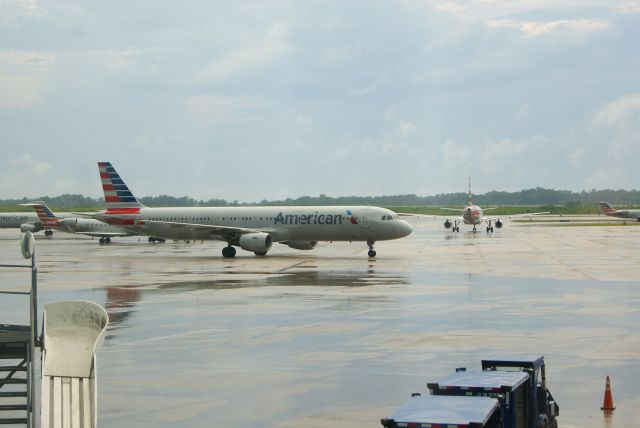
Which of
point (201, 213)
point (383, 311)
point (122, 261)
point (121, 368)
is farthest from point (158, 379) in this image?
point (201, 213)

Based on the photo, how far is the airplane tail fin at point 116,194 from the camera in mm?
64562

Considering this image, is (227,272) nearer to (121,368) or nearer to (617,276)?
(617,276)

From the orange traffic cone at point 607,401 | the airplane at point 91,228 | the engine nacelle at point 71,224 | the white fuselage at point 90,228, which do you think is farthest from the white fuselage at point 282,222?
the orange traffic cone at point 607,401

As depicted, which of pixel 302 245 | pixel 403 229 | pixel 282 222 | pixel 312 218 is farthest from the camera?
pixel 302 245

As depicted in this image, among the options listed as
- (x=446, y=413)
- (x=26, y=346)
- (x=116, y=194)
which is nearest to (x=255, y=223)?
(x=116, y=194)

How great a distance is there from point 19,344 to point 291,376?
7539mm

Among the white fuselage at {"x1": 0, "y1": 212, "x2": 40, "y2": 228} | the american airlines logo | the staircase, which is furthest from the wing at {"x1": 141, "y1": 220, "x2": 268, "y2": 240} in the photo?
the white fuselage at {"x1": 0, "y1": 212, "x2": 40, "y2": 228}

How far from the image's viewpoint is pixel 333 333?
23.7 m

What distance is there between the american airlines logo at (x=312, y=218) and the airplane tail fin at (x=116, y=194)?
486 inches

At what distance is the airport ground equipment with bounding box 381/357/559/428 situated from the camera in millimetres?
10812

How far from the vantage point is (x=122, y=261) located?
55.2 metres

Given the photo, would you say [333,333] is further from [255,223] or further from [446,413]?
[255,223]

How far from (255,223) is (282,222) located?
81.2 inches

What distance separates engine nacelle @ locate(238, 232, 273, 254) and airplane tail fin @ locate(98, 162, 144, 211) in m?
12.2
